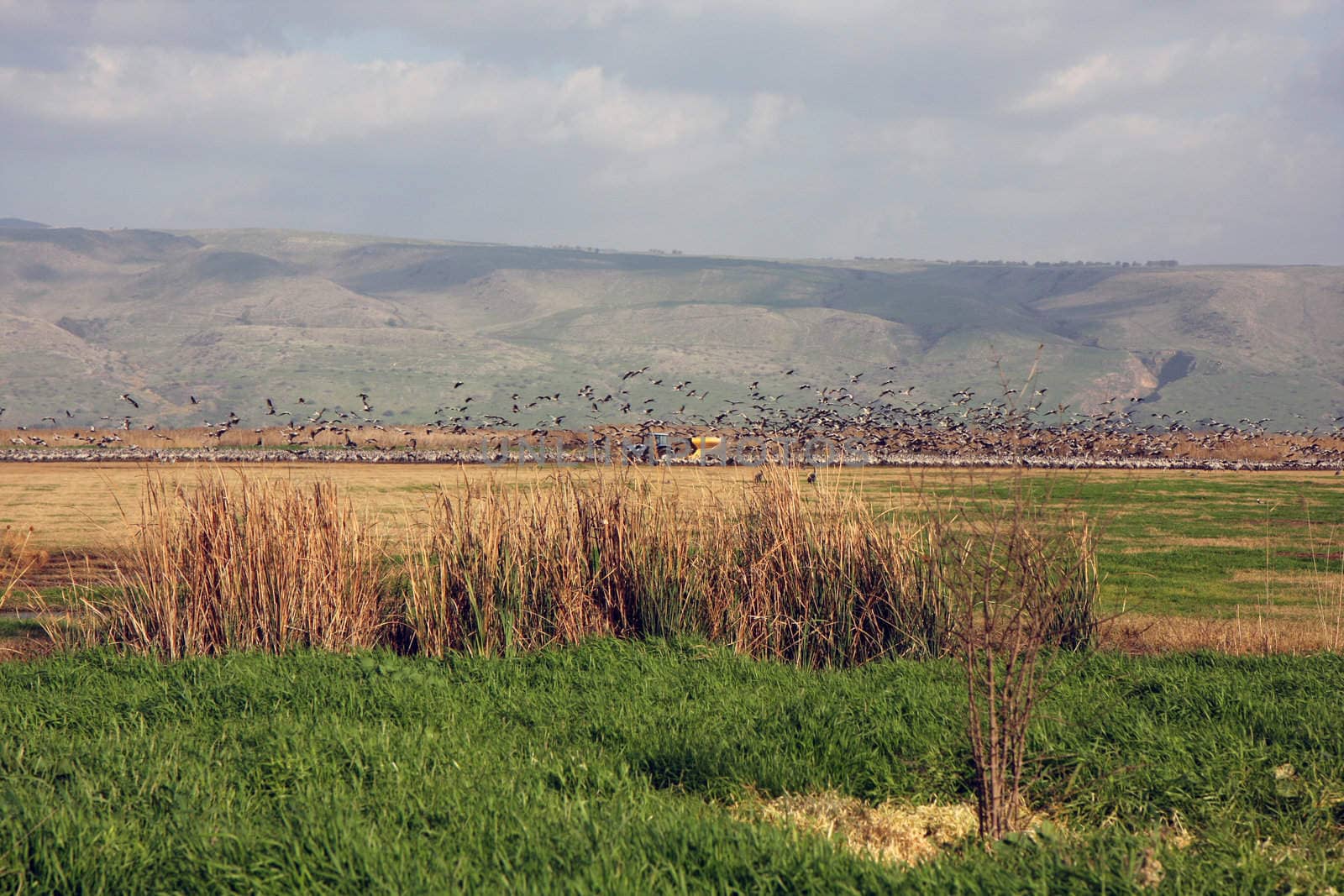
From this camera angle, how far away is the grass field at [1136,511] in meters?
14.1

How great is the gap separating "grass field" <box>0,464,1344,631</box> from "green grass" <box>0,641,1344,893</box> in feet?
5.25

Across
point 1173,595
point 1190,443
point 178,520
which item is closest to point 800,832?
point 178,520

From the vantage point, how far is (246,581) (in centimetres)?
1069

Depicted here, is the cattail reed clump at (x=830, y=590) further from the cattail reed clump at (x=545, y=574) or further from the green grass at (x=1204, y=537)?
the green grass at (x=1204, y=537)

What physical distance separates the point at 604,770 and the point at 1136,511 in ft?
73.8

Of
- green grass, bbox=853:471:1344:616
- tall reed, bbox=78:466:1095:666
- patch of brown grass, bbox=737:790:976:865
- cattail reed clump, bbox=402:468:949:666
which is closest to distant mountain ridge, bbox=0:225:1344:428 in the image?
green grass, bbox=853:471:1344:616

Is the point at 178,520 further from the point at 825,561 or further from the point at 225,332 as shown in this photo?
the point at 225,332

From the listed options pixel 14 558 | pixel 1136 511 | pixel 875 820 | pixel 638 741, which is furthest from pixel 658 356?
pixel 875 820

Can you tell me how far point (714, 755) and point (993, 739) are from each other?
1.90 meters

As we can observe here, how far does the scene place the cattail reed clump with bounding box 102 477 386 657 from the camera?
10.6m

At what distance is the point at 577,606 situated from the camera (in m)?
10.9

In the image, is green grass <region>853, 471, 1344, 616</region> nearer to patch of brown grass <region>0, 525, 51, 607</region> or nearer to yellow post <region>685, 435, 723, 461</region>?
yellow post <region>685, 435, 723, 461</region>

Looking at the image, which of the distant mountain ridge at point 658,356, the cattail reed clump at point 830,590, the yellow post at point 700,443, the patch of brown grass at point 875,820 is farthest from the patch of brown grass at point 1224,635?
the distant mountain ridge at point 658,356

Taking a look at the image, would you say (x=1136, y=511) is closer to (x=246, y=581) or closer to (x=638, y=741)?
(x=246, y=581)
